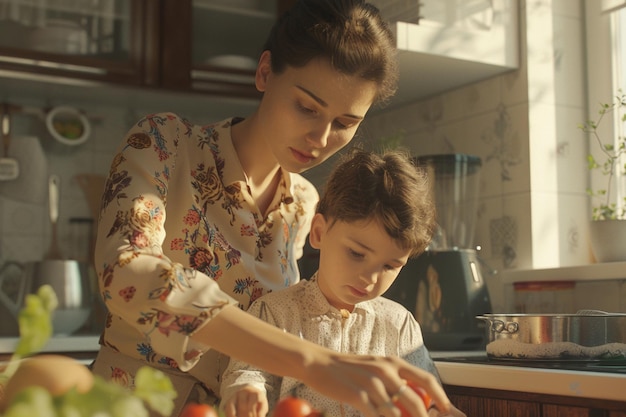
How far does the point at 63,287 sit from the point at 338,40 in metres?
1.50

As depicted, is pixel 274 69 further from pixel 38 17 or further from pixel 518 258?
pixel 38 17

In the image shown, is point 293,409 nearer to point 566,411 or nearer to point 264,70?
point 566,411

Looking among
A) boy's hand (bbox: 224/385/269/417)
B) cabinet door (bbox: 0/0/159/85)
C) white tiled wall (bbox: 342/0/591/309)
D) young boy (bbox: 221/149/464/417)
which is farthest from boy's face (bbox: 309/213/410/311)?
cabinet door (bbox: 0/0/159/85)

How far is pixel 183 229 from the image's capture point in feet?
4.13

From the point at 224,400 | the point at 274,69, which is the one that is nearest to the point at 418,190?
the point at 274,69

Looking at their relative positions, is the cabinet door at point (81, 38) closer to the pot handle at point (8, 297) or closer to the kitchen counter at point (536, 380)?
the pot handle at point (8, 297)

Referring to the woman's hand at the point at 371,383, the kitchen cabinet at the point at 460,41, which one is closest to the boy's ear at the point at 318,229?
the woman's hand at the point at 371,383

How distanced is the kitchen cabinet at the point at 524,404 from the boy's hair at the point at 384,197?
0.79 feet

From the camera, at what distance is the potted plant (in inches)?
74.8

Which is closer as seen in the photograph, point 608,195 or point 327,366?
point 327,366

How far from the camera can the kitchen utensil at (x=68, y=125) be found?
278cm

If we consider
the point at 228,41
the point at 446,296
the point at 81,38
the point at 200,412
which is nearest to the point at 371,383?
the point at 200,412

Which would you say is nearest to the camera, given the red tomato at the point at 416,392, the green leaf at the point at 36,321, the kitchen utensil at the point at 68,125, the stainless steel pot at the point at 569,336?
the green leaf at the point at 36,321

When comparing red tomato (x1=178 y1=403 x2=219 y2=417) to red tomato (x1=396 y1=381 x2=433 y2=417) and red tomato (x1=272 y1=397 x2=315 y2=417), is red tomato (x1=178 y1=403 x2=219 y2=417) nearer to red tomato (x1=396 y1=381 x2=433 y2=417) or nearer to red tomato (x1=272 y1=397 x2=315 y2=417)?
red tomato (x1=272 y1=397 x2=315 y2=417)
